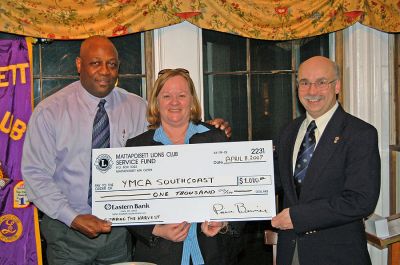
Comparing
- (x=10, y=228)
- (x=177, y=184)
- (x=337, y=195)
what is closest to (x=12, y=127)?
A: (x=10, y=228)

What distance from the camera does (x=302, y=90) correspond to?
80.7 inches

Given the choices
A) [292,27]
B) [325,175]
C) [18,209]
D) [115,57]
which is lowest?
[18,209]

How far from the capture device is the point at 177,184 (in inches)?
78.6

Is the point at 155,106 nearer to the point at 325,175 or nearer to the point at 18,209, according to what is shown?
the point at 325,175

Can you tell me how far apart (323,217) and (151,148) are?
75cm

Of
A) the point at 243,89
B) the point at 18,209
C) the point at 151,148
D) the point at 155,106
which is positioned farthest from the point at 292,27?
the point at 18,209

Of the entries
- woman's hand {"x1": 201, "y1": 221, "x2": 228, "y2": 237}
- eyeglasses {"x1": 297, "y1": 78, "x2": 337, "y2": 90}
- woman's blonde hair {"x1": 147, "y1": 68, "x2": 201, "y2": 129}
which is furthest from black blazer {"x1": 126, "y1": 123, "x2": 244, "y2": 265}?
eyeglasses {"x1": 297, "y1": 78, "x2": 337, "y2": 90}

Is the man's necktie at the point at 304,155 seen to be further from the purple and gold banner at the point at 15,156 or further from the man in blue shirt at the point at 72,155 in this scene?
the purple and gold banner at the point at 15,156

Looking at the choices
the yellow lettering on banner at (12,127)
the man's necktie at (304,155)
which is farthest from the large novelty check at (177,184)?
the yellow lettering on banner at (12,127)

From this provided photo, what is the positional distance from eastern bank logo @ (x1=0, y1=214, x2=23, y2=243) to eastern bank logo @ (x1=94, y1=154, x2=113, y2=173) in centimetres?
101

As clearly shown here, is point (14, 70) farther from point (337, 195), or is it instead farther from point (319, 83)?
point (337, 195)
